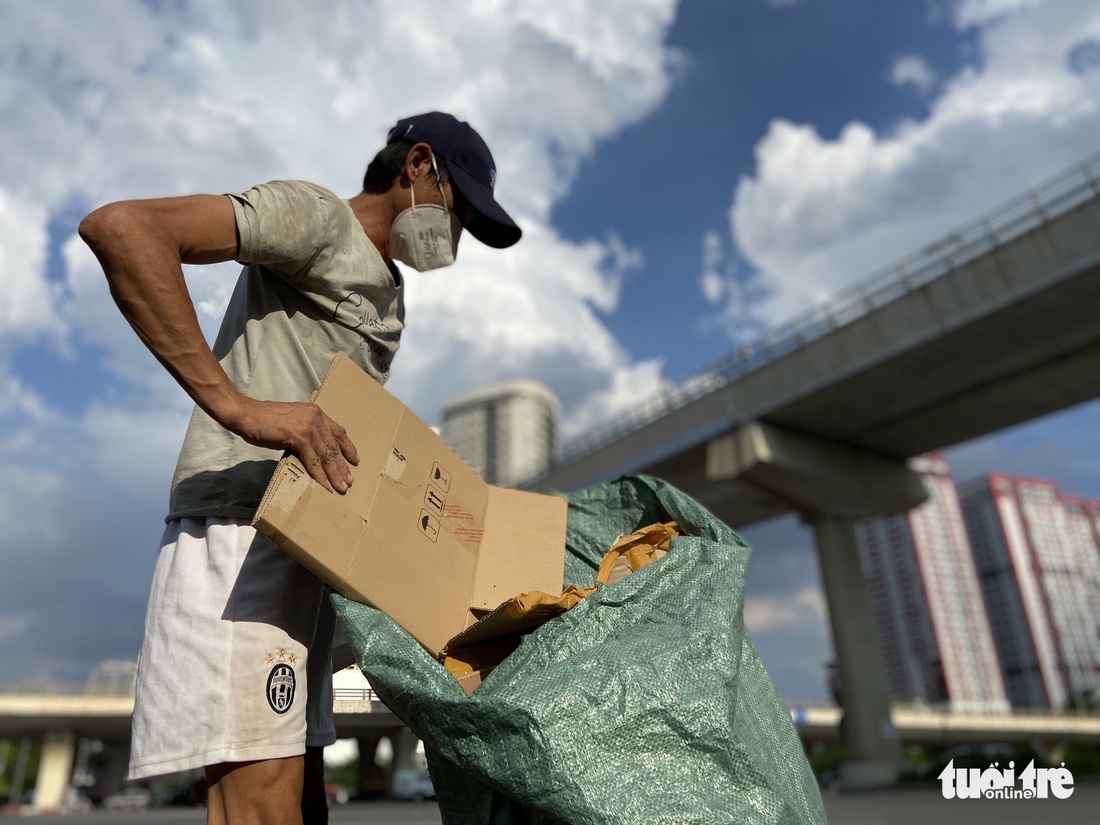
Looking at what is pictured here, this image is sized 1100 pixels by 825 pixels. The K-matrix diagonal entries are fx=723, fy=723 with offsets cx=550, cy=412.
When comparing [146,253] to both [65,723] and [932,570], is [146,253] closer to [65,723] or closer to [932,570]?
[65,723]

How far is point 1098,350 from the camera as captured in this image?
14.2 m

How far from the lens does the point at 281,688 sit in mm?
1396

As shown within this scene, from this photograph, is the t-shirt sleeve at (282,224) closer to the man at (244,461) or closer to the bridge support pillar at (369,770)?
the man at (244,461)

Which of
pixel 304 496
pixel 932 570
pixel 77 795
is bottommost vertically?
pixel 77 795

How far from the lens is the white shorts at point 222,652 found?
132cm

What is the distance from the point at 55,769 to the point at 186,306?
1652 inches

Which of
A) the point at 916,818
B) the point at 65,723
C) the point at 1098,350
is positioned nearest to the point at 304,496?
the point at 916,818

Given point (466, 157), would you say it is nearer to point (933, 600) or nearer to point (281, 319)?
point (281, 319)

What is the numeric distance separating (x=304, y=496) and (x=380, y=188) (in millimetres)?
913

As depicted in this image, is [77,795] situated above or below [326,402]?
below

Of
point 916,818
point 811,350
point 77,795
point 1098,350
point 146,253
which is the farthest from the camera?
point 77,795

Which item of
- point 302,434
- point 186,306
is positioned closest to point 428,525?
point 302,434

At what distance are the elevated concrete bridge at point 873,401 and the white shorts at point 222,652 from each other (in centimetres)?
1415

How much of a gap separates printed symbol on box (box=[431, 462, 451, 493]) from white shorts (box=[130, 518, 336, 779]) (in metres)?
0.37
